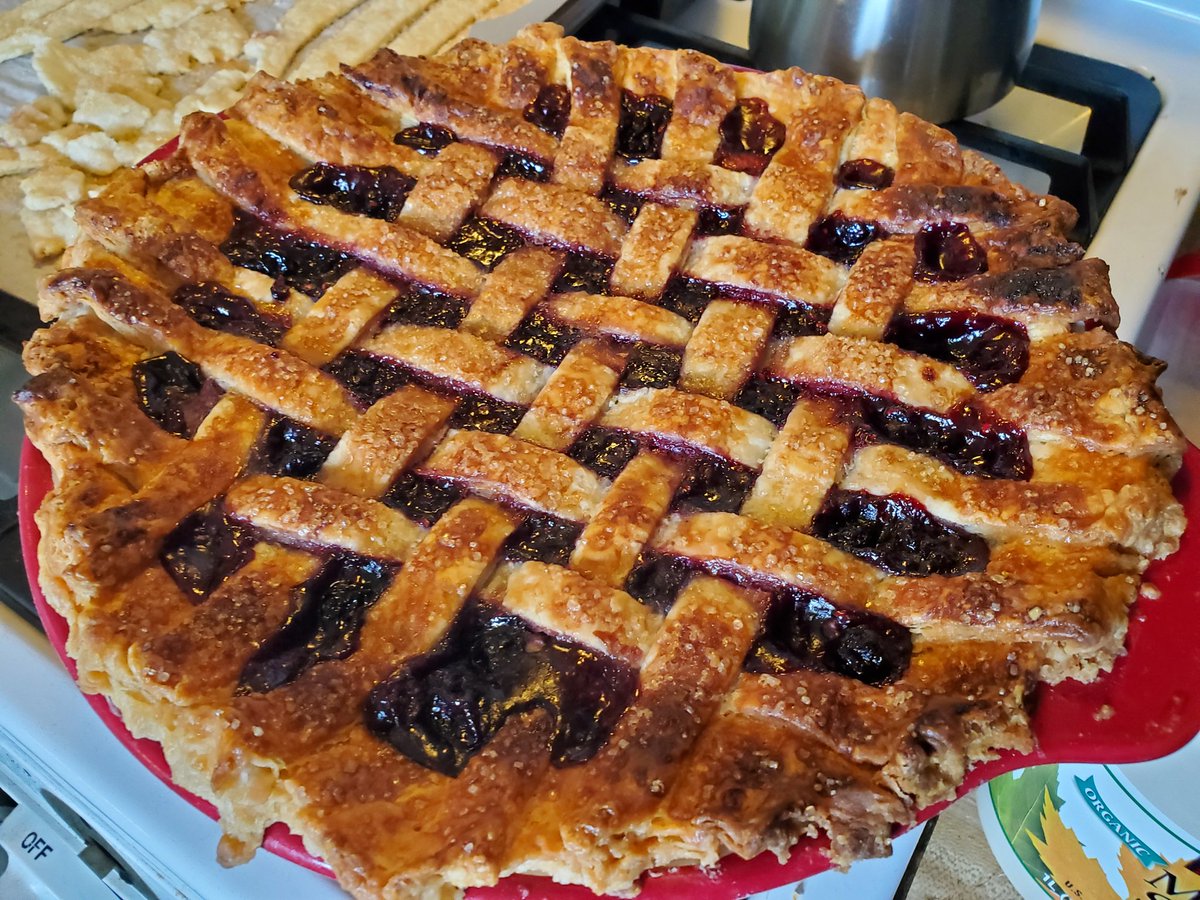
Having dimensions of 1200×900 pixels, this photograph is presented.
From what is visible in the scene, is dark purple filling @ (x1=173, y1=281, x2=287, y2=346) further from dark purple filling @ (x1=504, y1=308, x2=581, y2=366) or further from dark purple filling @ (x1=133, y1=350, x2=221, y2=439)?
dark purple filling @ (x1=504, y1=308, x2=581, y2=366)

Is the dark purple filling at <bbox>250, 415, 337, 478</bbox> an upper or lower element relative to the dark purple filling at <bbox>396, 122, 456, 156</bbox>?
lower

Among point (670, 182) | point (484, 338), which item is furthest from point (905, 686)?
point (670, 182)

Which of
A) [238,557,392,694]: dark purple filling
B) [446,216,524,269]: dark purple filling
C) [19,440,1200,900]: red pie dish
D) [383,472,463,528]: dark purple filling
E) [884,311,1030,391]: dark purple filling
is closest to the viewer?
[19,440,1200,900]: red pie dish

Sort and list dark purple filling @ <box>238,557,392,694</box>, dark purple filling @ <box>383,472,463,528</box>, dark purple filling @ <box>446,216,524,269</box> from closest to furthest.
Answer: dark purple filling @ <box>238,557,392,694</box> < dark purple filling @ <box>383,472,463,528</box> < dark purple filling @ <box>446,216,524,269</box>

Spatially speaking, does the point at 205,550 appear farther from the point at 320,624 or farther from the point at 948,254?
the point at 948,254

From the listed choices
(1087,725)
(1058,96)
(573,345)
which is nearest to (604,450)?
(573,345)

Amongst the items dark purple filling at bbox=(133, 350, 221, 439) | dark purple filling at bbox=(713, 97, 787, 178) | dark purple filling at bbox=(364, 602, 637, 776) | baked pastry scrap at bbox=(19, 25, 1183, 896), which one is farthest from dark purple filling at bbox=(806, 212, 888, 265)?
dark purple filling at bbox=(133, 350, 221, 439)

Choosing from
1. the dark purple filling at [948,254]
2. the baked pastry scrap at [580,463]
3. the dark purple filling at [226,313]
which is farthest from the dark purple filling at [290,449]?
the dark purple filling at [948,254]

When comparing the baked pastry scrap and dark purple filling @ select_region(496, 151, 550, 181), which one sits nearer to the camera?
the baked pastry scrap
